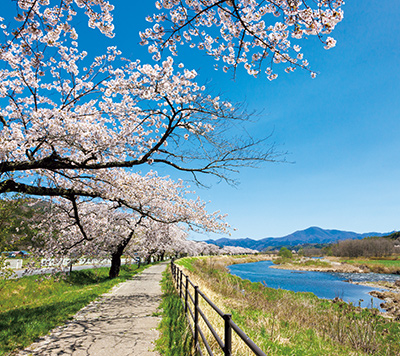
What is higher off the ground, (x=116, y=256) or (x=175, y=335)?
(x=116, y=256)

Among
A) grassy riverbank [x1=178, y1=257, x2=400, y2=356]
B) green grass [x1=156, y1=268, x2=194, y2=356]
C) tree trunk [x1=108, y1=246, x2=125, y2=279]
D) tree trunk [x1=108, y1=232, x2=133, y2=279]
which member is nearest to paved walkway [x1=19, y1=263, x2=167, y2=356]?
green grass [x1=156, y1=268, x2=194, y2=356]

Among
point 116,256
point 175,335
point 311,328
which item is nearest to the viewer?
point 175,335

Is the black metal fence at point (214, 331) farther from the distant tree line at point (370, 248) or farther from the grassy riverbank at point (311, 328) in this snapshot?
the distant tree line at point (370, 248)

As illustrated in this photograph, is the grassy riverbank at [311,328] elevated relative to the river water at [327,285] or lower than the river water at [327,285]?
elevated

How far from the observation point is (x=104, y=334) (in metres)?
6.11

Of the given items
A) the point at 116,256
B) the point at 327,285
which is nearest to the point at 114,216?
the point at 116,256

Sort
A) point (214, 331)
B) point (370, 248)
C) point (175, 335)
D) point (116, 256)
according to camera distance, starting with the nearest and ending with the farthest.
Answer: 1. point (214, 331)
2. point (175, 335)
3. point (116, 256)
4. point (370, 248)

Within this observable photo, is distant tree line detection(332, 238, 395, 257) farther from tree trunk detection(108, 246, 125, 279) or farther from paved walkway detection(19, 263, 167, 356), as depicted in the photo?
paved walkway detection(19, 263, 167, 356)

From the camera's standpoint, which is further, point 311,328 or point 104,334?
point 311,328

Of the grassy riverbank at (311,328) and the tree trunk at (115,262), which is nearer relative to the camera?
the grassy riverbank at (311,328)

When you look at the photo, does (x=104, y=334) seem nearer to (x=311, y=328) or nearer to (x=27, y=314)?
(x=27, y=314)

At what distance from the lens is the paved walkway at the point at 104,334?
5.09m

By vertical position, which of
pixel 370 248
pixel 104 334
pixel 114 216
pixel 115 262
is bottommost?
pixel 370 248

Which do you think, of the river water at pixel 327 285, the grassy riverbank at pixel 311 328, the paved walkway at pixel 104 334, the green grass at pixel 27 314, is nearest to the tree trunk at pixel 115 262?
the green grass at pixel 27 314
